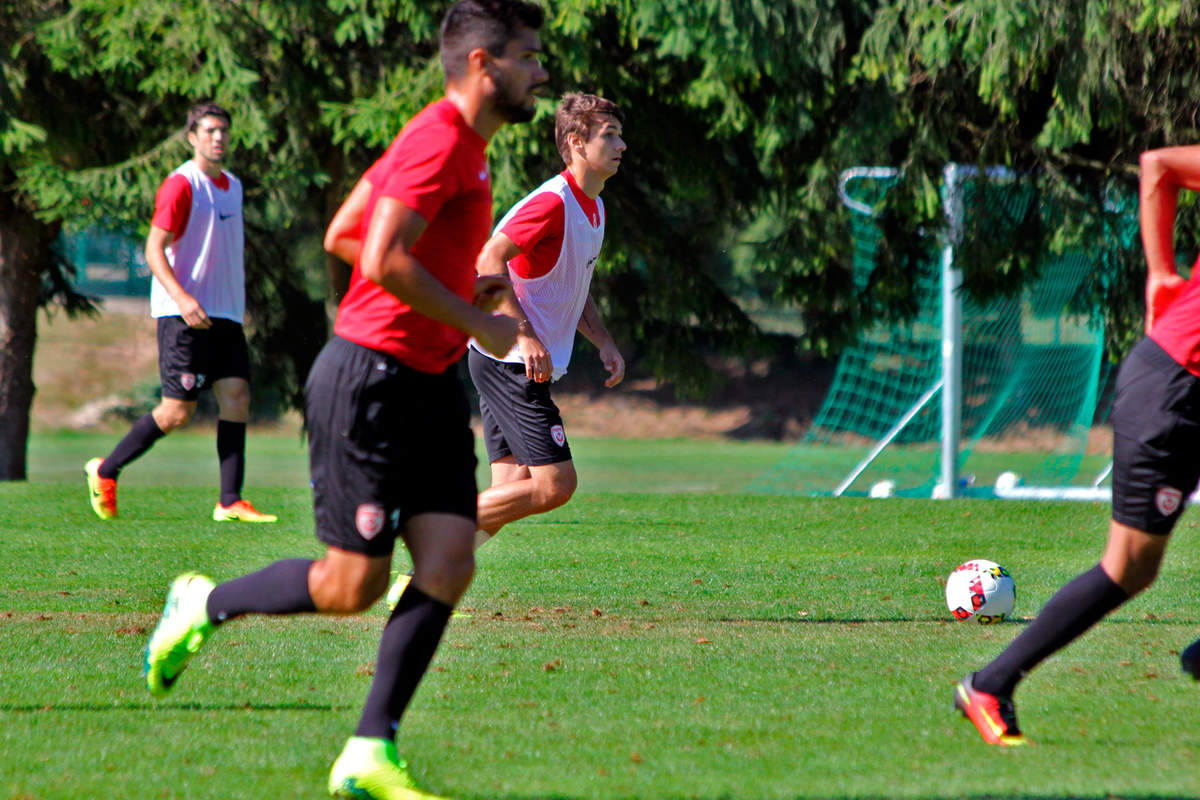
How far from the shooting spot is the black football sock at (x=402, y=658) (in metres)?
3.56

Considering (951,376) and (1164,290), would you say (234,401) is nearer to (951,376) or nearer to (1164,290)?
(1164,290)

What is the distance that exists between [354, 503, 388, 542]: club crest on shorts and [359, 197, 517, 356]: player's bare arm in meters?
0.51

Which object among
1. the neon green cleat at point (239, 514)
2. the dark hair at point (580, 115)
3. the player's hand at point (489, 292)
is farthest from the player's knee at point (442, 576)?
the neon green cleat at point (239, 514)

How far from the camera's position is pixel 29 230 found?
15.3 metres

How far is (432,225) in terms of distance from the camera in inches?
143

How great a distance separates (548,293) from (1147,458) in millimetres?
3065

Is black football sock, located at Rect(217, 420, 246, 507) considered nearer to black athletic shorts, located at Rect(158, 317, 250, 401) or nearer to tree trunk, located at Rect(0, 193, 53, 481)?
black athletic shorts, located at Rect(158, 317, 250, 401)

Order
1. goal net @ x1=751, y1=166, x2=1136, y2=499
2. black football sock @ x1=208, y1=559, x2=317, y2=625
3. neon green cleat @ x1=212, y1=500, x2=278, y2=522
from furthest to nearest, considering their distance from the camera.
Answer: goal net @ x1=751, y1=166, x2=1136, y2=499
neon green cleat @ x1=212, y1=500, x2=278, y2=522
black football sock @ x1=208, y1=559, x2=317, y2=625

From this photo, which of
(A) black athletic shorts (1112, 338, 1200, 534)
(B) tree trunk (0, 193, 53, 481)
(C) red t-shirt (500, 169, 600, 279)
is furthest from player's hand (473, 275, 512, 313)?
(B) tree trunk (0, 193, 53, 481)

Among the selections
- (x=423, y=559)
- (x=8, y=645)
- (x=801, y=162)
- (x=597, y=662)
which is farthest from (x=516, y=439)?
(x=801, y=162)

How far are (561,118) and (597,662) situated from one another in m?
2.46

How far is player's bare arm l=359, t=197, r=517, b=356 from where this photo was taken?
343cm

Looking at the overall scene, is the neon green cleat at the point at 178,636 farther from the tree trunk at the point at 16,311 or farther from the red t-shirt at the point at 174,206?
the tree trunk at the point at 16,311

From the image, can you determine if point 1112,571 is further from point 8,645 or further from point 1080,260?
point 1080,260
